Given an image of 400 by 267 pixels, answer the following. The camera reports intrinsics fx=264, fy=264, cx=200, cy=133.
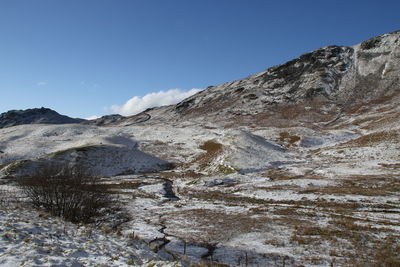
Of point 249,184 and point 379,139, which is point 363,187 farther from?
point 379,139

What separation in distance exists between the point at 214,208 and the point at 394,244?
1400cm

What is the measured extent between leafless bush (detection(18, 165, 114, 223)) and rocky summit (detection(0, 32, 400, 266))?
212cm

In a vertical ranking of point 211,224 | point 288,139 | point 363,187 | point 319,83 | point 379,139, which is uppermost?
point 319,83

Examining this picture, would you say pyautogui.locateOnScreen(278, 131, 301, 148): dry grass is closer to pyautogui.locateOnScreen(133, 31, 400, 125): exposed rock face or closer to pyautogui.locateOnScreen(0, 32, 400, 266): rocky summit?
pyautogui.locateOnScreen(0, 32, 400, 266): rocky summit

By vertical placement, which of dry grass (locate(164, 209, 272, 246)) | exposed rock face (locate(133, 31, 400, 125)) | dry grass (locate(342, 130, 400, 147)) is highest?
exposed rock face (locate(133, 31, 400, 125))

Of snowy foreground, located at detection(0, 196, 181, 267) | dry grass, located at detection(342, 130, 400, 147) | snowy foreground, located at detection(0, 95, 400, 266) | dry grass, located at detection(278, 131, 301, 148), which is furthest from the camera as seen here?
dry grass, located at detection(278, 131, 301, 148)

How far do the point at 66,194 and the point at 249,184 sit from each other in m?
24.9

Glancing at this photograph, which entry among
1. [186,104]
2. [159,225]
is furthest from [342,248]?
[186,104]

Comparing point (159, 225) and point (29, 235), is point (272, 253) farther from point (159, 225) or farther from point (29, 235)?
point (29, 235)

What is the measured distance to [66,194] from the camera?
18359 millimetres

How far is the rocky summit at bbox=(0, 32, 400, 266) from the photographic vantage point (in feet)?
43.8

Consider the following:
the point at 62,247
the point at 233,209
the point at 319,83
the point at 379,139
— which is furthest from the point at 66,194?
the point at 319,83

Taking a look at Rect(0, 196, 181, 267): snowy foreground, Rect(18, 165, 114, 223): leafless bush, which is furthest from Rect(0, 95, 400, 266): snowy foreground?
Rect(18, 165, 114, 223): leafless bush

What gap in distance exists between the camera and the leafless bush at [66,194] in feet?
59.4
